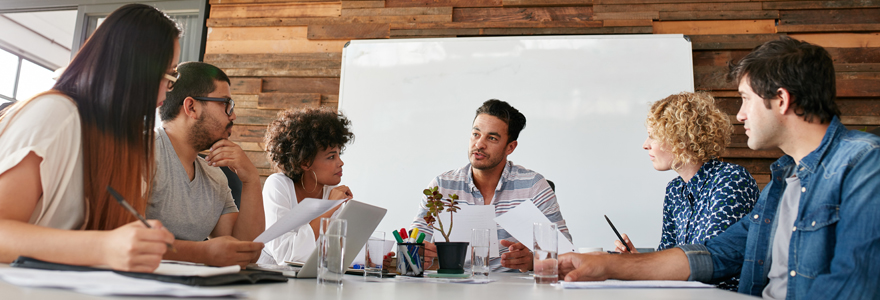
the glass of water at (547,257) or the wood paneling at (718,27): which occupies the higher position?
the wood paneling at (718,27)

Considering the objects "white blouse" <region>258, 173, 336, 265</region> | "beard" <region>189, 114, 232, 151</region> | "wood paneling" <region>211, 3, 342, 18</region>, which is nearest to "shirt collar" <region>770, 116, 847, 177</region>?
"white blouse" <region>258, 173, 336, 265</region>

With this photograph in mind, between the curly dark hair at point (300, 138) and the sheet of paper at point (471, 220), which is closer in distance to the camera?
the sheet of paper at point (471, 220)

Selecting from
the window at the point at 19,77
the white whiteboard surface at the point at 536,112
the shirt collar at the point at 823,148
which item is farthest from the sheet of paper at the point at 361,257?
the window at the point at 19,77

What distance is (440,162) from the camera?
3.30 metres

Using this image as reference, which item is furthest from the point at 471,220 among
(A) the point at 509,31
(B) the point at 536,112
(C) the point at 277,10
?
(C) the point at 277,10

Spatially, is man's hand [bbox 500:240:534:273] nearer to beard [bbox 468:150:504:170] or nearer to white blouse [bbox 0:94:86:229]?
beard [bbox 468:150:504:170]

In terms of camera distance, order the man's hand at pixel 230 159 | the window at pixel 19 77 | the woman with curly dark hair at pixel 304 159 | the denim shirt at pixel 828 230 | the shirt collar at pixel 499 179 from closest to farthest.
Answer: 1. the denim shirt at pixel 828 230
2. the man's hand at pixel 230 159
3. the woman with curly dark hair at pixel 304 159
4. the shirt collar at pixel 499 179
5. the window at pixel 19 77

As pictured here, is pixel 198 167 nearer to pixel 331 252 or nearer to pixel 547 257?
pixel 331 252

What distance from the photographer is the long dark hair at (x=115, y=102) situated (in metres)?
1.06

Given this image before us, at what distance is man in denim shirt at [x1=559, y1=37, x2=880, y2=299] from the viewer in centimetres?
105

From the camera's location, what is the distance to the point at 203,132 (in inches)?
68.1

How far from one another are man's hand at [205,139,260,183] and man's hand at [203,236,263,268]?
1.99ft

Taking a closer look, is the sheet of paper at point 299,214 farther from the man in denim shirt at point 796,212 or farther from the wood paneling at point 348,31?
the wood paneling at point 348,31

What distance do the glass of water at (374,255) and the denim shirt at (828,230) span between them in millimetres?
790
